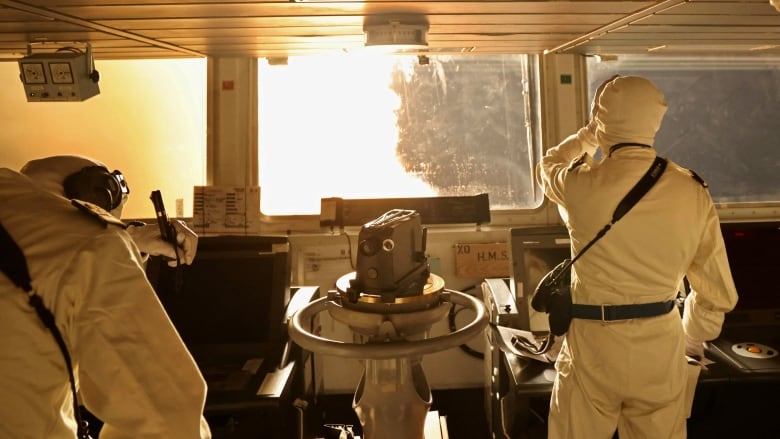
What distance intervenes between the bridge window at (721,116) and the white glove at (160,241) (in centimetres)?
255

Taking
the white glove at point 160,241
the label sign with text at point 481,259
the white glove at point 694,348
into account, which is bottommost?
the white glove at point 694,348

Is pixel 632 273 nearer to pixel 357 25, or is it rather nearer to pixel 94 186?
pixel 357 25

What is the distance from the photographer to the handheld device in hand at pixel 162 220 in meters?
1.36

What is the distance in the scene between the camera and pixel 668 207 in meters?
1.70

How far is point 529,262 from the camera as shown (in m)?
2.32

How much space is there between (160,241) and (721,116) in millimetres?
3167

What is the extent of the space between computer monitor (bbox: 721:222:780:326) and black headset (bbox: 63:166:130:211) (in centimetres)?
237

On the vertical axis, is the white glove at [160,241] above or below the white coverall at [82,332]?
above

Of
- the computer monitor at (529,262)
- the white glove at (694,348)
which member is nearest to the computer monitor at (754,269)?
the white glove at (694,348)

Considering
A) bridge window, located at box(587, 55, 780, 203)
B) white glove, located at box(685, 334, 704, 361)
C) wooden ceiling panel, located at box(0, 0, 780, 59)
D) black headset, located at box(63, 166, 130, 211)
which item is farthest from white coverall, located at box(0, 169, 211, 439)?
bridge window, located at box(587, 55, 780, 203)

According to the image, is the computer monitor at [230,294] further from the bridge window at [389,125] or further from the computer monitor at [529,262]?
the computer monitor at [529,262]

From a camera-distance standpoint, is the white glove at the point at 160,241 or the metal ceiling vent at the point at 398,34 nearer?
the white glove at the point at 160,241

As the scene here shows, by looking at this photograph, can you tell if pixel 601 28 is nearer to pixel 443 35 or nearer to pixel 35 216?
pixel 443 35

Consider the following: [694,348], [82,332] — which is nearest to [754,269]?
[694,348]
